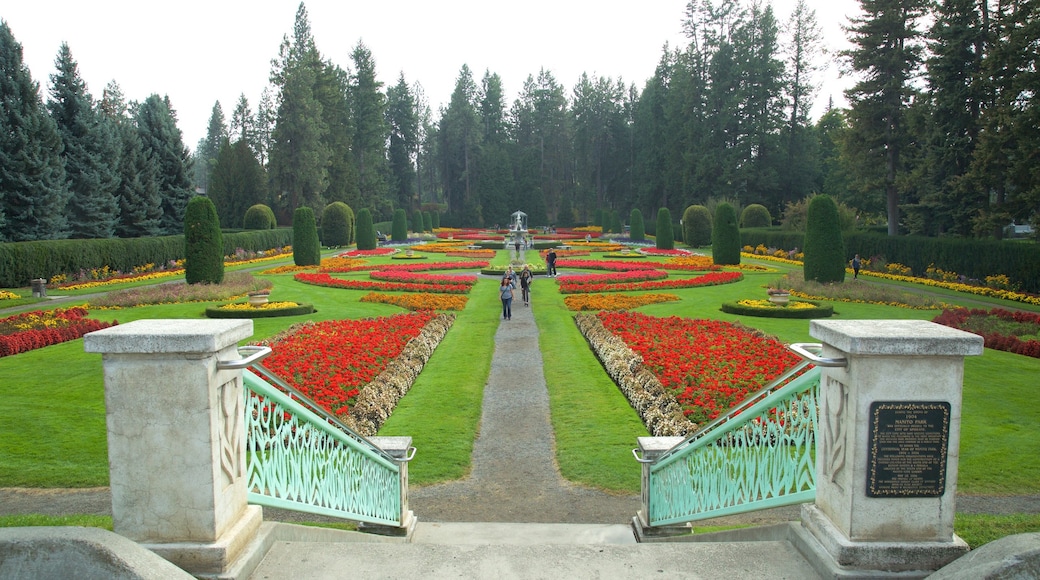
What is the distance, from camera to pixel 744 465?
4484mm

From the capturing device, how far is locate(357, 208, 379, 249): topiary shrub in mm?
46125

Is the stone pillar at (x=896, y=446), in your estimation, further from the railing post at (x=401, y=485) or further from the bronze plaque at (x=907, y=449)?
the railing post at (x=401, y=485)

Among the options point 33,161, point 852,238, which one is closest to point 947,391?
point 852,238

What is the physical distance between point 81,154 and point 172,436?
134 feet

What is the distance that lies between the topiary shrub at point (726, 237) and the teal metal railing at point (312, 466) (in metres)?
29.7

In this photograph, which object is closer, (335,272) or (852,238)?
(335,272)

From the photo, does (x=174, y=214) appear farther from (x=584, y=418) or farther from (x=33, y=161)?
(x=584, y=418)

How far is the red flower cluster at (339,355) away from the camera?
10266mm

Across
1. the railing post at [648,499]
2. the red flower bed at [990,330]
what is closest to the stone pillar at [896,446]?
the railing post at [648,499]

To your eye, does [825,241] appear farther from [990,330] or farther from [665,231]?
[665,231]

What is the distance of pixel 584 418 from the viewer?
969 centimetres

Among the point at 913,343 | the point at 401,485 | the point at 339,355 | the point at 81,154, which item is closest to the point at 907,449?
the point at 913,343

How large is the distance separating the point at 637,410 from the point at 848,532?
6.65m

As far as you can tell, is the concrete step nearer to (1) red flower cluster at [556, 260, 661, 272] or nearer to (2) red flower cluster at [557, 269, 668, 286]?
(2) red flower cluster at [557, 269, 668, 286]
